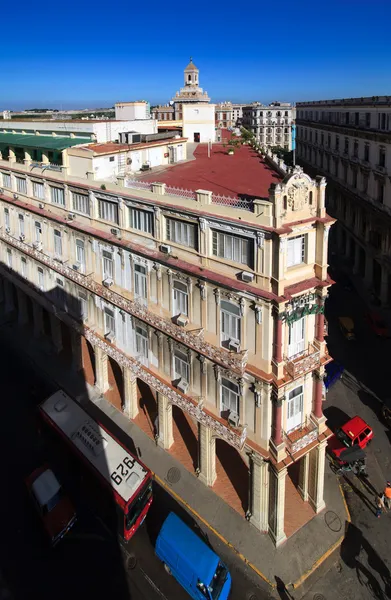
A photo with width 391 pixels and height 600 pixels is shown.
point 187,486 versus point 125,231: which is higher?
point 125,231

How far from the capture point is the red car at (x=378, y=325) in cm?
4662

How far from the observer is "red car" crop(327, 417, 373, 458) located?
32.3 metres

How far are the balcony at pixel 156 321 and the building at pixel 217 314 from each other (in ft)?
0.30

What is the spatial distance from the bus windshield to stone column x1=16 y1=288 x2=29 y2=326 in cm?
2986

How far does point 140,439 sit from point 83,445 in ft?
17.8

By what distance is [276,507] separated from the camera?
2595 centimetres

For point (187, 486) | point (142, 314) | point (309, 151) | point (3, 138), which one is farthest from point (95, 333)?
point (309, 151)

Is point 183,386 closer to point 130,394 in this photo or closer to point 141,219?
point 130,394

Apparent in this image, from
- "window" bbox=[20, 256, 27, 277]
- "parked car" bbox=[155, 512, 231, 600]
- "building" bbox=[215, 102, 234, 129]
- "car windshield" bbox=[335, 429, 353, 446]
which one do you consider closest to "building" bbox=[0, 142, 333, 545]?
"parked car" bbox=[155, 512, 231, 600]

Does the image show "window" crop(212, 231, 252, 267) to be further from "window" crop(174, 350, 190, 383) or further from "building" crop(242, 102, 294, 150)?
"building" crop(242, 102, 294, 150)

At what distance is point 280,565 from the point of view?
83.5ft

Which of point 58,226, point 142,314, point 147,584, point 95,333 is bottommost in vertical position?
point 147,584

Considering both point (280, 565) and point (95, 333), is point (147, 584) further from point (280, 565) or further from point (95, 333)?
point (95, 333)

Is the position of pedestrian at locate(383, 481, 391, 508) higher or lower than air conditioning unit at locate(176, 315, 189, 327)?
lower
